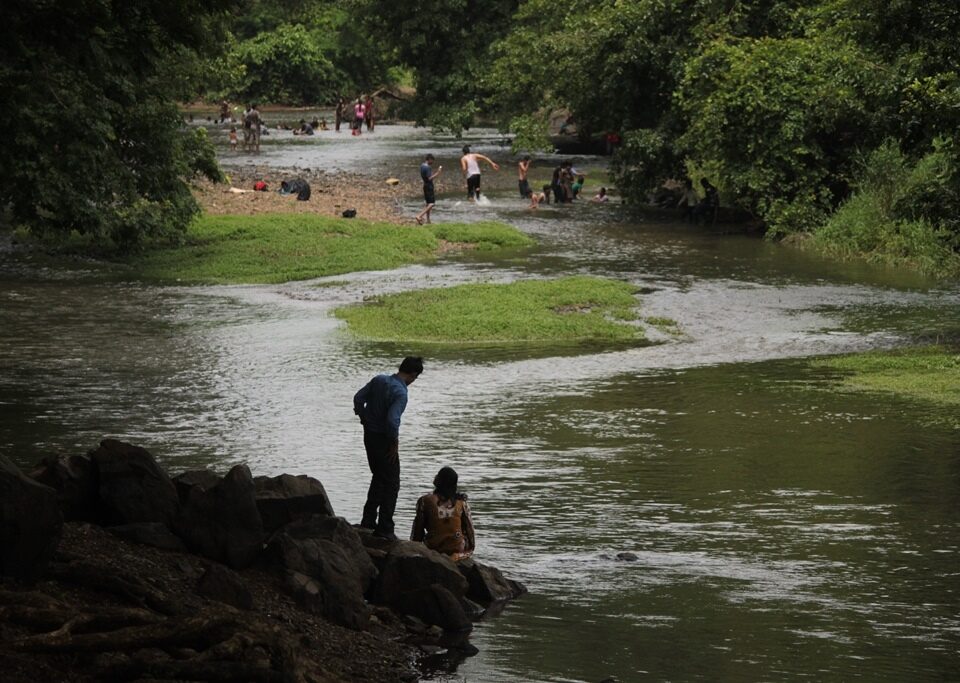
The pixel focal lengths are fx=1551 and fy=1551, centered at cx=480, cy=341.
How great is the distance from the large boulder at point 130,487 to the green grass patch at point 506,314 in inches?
487

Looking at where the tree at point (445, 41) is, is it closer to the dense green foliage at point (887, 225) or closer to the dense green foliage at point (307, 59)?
the dense green foliage at point (307, 59)

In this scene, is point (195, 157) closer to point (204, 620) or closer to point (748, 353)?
point (748, 353)

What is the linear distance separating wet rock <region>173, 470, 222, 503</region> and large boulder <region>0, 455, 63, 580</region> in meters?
1.72

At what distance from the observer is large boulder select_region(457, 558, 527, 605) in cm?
1207

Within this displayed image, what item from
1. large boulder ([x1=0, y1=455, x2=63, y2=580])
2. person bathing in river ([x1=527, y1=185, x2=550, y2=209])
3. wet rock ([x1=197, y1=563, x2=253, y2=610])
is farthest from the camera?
person bathing in river ([x1=527, y1=185, x2=550, y2=209])

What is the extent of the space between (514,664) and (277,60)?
2972 inches

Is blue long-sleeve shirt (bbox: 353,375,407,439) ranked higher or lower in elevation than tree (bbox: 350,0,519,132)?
lower

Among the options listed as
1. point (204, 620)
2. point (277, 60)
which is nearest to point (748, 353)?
point (204, 620)

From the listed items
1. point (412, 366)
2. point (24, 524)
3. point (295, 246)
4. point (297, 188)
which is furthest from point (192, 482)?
point (297, 188)

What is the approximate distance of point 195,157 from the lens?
31.1 meters

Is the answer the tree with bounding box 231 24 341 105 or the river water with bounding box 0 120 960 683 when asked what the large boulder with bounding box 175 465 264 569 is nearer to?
Result: the river water with bounding box 0 120 960 683

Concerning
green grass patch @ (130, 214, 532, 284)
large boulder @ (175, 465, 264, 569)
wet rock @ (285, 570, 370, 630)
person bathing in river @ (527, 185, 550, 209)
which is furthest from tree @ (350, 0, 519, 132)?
wet rock @ (285, 570, 370, 630)

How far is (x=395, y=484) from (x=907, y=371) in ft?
36.2

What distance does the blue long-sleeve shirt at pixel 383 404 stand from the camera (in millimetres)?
12539
